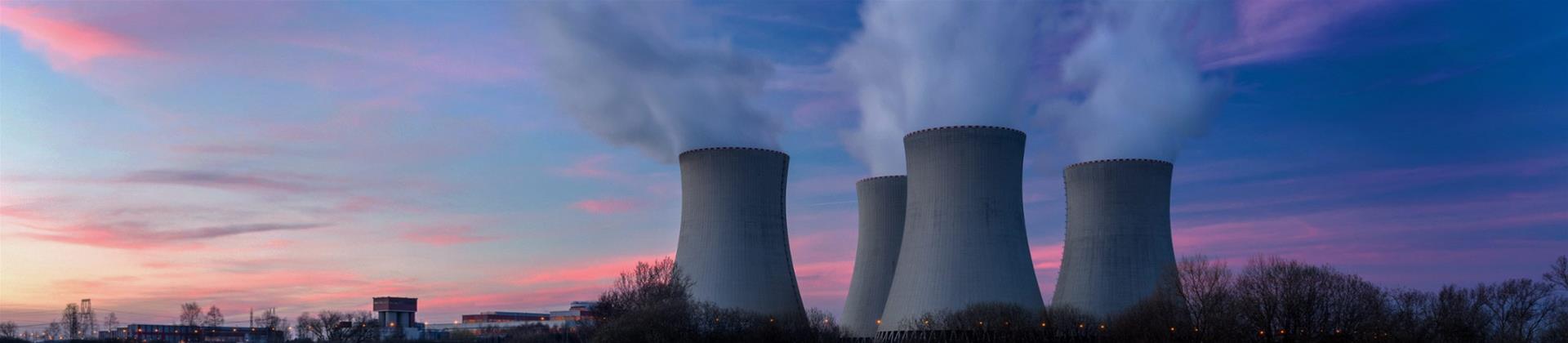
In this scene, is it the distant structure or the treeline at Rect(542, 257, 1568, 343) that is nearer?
the treeline at Rect(542, 257, 1568, 343)

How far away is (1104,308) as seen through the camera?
29.7 meters

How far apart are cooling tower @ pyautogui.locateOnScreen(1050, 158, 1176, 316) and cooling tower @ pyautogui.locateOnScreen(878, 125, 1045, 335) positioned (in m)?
2.79

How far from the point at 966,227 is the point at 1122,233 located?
4.93 meters

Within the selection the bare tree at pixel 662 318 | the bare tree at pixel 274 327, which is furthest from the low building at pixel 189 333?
the bare tree at pixel 662 318

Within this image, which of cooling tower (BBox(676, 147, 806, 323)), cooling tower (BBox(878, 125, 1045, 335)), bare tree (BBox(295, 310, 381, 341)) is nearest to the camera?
cooling tower (BBox(878, 125, 1045, 335))

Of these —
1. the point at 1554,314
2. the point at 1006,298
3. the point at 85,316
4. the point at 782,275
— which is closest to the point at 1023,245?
the point at 1006,298

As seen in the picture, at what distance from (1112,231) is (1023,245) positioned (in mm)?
3028

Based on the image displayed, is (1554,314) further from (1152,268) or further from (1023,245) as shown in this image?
(1023,245)

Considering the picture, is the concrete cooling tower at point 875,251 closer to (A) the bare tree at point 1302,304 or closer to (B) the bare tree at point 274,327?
(A) the bare tree at point 1302,304

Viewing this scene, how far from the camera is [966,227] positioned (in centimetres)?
2653

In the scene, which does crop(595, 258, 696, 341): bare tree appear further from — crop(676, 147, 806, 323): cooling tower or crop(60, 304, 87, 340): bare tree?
crop(60, 304, 87, 340): bare tree

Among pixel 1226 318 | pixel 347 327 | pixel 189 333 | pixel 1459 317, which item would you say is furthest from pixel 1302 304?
pixel 189 333

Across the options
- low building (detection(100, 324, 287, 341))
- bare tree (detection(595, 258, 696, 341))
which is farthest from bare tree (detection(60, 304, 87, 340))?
bare tree (detection(595, 258, 696, 341))

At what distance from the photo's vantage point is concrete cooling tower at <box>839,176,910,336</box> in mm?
35219
